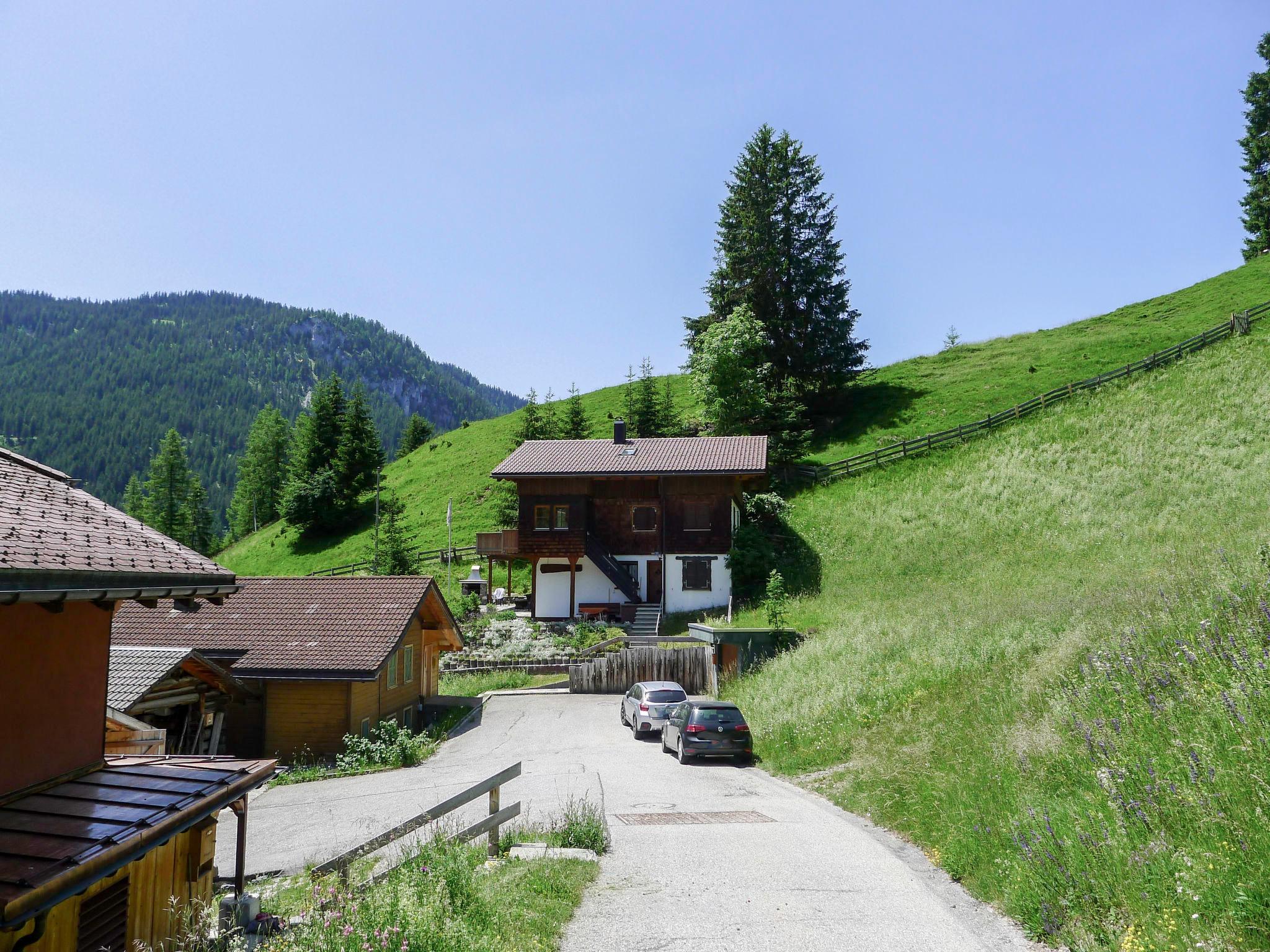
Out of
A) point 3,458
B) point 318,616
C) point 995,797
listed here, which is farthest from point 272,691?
point 995,797

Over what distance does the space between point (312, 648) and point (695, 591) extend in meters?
21.0

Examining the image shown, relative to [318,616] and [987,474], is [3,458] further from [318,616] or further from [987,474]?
[987,474]

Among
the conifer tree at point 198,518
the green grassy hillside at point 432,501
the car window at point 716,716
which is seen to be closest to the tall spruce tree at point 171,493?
the conifer tree at point 198,518

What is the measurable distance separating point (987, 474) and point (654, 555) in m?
18.5

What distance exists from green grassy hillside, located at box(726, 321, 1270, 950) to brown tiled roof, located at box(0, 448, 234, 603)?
7639 millimetres

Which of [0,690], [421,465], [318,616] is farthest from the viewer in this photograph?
[421,465]

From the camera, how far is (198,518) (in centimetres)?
8144

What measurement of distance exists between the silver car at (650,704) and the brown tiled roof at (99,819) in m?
A: 14.9

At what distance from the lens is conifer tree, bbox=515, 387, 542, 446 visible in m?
64.8

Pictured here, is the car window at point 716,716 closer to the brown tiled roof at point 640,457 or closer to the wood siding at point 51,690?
the wood siding at point 51,690

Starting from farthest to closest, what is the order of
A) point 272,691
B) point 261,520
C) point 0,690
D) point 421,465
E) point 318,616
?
point 261,520 < point 421,465 < point 318,616 < point 272,691 < point 0,690

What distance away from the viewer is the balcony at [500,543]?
40.4 m

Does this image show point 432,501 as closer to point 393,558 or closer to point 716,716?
point 393,558

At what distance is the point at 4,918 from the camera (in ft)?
14.1
